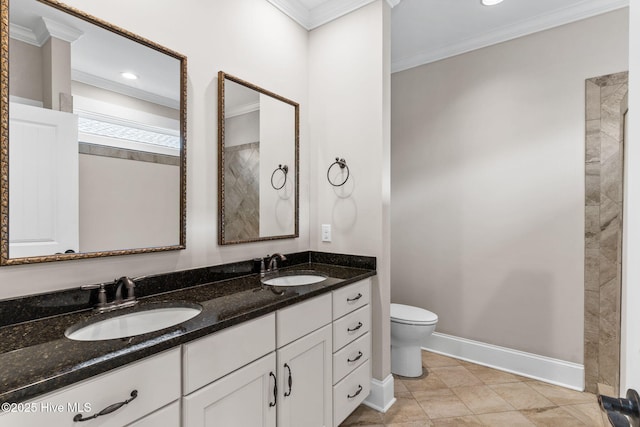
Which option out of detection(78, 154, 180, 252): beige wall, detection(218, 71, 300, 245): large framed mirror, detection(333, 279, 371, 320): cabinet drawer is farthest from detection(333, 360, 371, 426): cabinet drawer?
detection(78, 154, 180, 252): beige wall

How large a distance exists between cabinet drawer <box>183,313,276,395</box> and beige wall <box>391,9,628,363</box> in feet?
6.49

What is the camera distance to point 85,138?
1.25 m

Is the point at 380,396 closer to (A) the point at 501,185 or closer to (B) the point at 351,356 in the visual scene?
(B) the point at 351,356

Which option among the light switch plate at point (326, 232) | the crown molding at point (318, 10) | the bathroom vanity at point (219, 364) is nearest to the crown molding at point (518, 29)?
the crown molding at point (318, 10)

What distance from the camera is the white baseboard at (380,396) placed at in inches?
79.2

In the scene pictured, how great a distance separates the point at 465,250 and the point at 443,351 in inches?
36.7

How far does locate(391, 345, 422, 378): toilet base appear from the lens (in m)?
2.41

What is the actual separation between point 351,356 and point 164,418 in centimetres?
109

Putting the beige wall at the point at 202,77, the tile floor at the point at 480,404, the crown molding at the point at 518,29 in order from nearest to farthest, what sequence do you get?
the beige wall at the point at 202,77 → the tile floor at the point at 480,404 → the crown molding at the point at 518,29

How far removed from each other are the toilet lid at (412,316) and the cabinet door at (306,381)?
90 cm

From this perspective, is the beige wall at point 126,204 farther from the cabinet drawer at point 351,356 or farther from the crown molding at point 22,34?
the cabinet drawer at point 351,356

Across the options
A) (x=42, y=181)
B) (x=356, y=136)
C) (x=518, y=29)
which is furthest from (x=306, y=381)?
(x=518, y=29)

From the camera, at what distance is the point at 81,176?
1.24 m

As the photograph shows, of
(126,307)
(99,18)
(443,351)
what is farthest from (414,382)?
(99,18)
